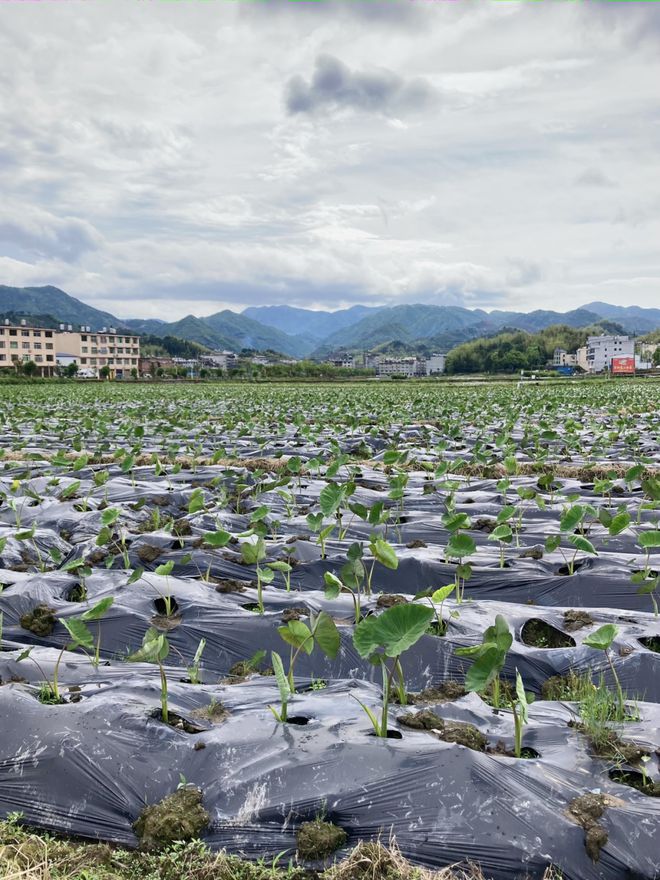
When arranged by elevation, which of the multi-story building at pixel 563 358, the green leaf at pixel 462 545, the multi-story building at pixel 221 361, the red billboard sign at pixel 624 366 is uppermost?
the multi-story building at pixel 563 358

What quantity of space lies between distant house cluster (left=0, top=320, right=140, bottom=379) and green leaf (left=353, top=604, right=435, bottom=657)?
270 ft

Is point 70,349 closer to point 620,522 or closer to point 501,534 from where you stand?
point 501,534

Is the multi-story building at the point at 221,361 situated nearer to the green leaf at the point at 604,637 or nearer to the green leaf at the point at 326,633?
the green leaf at the point at 326,633

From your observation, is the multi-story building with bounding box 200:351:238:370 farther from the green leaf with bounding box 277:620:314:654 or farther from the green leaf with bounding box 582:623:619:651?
the green leaf with bounding box 582:623:619:651

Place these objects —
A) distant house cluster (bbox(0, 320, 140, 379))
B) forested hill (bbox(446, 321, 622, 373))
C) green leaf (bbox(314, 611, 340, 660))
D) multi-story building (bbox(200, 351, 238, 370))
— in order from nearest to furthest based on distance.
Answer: green leaf (bbox(314, 611, 340, 660)) < distant house cluster (bbox(0, 320, 140, 379)) < forested hill (bbox(446, 321, 622, 373)) < multi-story building (bbox(200, 351, 238, 370))

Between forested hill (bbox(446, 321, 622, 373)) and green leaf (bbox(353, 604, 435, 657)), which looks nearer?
green leaf (bbox(353, 604, 435, 657))

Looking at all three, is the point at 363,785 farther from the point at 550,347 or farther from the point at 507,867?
the point at 550,347

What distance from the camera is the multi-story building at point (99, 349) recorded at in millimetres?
94312

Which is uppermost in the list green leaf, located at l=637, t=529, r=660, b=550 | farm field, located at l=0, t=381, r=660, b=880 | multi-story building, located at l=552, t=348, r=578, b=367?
multi-story building, located at l=552, t=348, r=578, b=367

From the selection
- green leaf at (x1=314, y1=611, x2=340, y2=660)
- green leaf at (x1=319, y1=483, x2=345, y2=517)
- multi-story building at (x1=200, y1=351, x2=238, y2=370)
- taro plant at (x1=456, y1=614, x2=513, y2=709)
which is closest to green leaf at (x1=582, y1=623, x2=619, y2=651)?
taro plant at (x1=456, y1=614, x2=513, y2=709)

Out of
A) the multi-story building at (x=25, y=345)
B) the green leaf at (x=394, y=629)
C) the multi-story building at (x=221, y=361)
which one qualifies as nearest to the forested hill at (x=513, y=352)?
the multi-story building at (x=221, y=361)

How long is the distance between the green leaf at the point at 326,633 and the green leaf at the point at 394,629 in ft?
0.79

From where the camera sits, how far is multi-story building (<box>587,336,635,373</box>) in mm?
111938

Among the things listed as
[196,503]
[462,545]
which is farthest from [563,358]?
[462,545]
